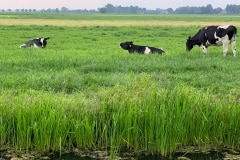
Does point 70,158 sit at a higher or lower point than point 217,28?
lower

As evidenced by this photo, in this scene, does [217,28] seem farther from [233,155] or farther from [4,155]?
[4,155]

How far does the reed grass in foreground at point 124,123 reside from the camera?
23.0 feet

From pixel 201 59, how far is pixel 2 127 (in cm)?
1032

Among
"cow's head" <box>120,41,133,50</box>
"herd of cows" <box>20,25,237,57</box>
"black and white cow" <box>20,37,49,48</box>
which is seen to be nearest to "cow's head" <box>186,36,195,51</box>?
"herd of cows" <box>20,25,237,57</box>

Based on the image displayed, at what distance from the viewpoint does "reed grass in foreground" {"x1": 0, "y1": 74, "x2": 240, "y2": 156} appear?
23.0 ft

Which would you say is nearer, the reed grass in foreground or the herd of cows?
the reed grass in foreground

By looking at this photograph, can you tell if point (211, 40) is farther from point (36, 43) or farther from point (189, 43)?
point (36, 43)

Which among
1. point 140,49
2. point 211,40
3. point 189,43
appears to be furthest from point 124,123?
point 189,43

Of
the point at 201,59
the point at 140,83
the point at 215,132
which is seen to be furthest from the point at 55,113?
the point at 201,59

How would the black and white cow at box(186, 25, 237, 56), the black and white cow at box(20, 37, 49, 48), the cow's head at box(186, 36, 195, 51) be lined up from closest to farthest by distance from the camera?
the black and white cow at box(186, 25, 237, 56)
the cow's head at box(186, 36, 195, 51)
the black and white cow at box(20, 37, 49, 48)

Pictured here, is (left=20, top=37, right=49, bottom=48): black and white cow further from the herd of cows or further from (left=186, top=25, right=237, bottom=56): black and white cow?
(left=186, top=25, right=237, bottom=56): black and white cow

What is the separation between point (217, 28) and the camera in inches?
704

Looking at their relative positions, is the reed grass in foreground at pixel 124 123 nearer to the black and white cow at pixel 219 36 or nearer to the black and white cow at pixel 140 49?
the black and white cow at pixel 219 36

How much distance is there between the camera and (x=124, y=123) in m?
→ 7.11
